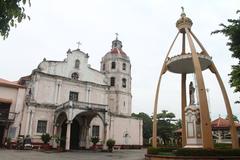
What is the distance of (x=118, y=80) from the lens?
3753 centimetres

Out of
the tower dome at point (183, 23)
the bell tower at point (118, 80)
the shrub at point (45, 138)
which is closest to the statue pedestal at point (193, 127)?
the tower dome at point (183, 23)

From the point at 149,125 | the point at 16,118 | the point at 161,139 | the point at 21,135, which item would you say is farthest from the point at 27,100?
the point at 149,125

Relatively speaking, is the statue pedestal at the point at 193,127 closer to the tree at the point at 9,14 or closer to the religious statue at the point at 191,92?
the religious statue at the point at 191,92

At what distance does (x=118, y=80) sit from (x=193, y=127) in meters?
22.9

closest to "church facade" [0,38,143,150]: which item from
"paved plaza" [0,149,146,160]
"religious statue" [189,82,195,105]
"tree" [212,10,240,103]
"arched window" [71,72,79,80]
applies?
"arched window" [71,72,79,80]

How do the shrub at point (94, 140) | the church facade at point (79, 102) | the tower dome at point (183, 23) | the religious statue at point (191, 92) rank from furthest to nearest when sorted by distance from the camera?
the shrub at point (94, 140), the church facade at point (79, 102), the tower dome at point (183, 23), the religious statue at point (191, 92)

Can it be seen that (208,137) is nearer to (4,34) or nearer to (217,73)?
(217,73)

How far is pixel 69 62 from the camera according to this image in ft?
109

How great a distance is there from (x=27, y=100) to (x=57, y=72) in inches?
201

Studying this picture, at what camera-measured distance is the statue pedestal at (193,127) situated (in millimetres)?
15023

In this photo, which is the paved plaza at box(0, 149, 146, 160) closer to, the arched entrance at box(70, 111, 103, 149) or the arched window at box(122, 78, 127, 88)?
the arched entrance at box(70, 111, 103, 149)

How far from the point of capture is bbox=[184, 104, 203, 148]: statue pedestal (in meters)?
15.0

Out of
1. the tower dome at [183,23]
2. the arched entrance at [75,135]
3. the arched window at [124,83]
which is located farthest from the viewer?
the arched window at [124,83]

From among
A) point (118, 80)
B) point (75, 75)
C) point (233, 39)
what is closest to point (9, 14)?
point (233, 39)
